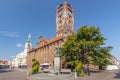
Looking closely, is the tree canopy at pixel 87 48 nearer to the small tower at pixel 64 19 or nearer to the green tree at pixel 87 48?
the green tree at pixel 87 48

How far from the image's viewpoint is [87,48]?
3166 centimetres

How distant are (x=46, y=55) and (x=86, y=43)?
27272 millimetres

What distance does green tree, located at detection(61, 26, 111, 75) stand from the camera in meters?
30.1

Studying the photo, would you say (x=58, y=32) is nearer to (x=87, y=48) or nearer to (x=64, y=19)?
(x=64, y=19)

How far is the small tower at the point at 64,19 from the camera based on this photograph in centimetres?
6656

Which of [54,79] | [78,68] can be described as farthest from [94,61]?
[54,79]

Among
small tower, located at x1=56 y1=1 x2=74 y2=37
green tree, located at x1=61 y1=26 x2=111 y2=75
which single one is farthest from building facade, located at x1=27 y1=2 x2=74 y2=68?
green tree, located at x1=61 y1=26 x2=111 y2=75

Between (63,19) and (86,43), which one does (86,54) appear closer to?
(86,43)

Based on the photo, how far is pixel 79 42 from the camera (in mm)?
31016

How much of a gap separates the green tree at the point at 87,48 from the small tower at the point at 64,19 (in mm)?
31923

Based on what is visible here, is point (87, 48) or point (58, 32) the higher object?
point (58, 32)

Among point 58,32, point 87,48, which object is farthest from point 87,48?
point 58,32

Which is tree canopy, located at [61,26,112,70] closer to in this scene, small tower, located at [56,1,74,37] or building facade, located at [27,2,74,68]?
building facade, located at [27,2,74,68]

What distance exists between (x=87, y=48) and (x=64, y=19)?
3829 cm
